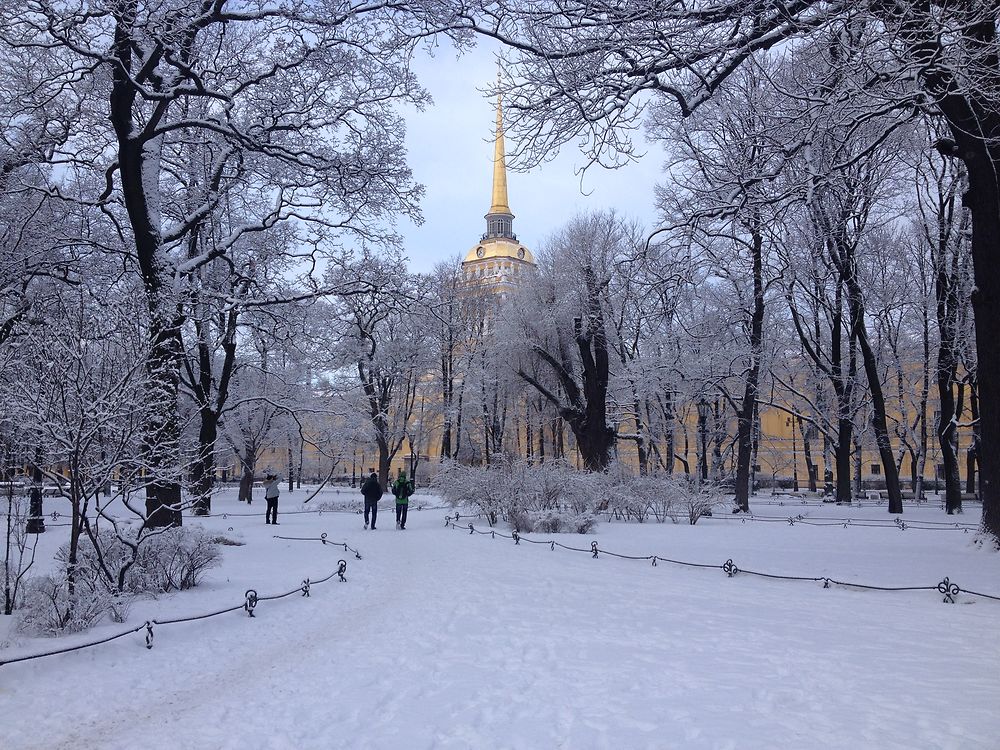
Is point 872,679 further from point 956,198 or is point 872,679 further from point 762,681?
point 956,198

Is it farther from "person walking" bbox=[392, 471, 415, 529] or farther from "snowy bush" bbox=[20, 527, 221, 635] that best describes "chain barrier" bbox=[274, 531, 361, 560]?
"snowy bush" bbox=[20, 527, 221, 635]

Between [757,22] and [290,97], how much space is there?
9.24 m

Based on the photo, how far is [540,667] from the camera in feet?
19.2

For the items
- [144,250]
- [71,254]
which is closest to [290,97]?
[144,250]

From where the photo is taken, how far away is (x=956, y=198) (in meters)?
22.4

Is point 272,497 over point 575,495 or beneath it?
beneath

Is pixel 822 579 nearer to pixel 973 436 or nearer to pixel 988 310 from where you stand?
pixel 988 310

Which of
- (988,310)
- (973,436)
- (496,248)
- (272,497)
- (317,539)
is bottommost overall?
(317,539)

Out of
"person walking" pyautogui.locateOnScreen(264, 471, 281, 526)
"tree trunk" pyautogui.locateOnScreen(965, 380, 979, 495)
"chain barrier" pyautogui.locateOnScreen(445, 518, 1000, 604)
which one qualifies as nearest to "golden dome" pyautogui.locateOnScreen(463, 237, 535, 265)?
"tree trunk" pyautogui.locateOnScreen(965, 380, 979, 495)

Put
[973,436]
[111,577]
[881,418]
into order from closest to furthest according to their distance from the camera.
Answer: [111,577] → [881,418] → [973,436]

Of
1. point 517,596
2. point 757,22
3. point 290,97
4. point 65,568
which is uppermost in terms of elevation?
point 290,97

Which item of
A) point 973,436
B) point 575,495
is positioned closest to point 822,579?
point 575,495

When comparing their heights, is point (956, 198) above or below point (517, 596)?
above

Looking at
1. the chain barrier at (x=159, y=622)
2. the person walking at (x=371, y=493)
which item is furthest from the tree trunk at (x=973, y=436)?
the chain barrier at (x=159, y=622)
